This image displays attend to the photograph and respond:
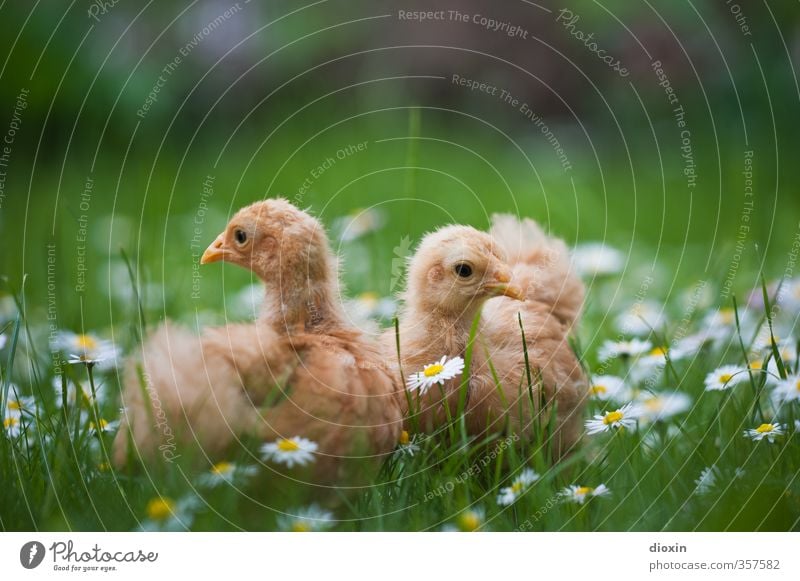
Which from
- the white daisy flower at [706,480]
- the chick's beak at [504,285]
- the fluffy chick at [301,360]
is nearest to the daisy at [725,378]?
the white daisy flower at [706,480]

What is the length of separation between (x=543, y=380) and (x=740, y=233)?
0.73m

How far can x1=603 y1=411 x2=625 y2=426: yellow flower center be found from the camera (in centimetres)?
106

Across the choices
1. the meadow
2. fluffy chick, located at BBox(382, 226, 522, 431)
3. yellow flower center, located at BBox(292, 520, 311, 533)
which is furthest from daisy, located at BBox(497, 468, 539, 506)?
yellow flower center, located at BBox(292, 520, 311, 533)

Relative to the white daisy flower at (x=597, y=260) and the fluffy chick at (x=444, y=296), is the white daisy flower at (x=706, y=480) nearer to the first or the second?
the fluffy chick at (x=444, y=296)

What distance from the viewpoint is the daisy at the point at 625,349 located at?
50.4 inches

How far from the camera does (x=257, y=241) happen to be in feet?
3.22

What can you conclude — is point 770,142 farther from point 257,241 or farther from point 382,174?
point 257,241

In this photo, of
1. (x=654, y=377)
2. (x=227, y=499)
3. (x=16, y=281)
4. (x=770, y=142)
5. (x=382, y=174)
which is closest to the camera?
(x=227, y=499)

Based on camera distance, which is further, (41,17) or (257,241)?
(41,17)

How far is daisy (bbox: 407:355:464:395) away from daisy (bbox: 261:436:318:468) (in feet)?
0.44

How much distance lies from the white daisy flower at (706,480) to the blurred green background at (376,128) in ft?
1.37

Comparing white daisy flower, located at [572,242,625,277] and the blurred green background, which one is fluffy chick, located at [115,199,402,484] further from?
white daisy flower, located at [572,242,625,277]
